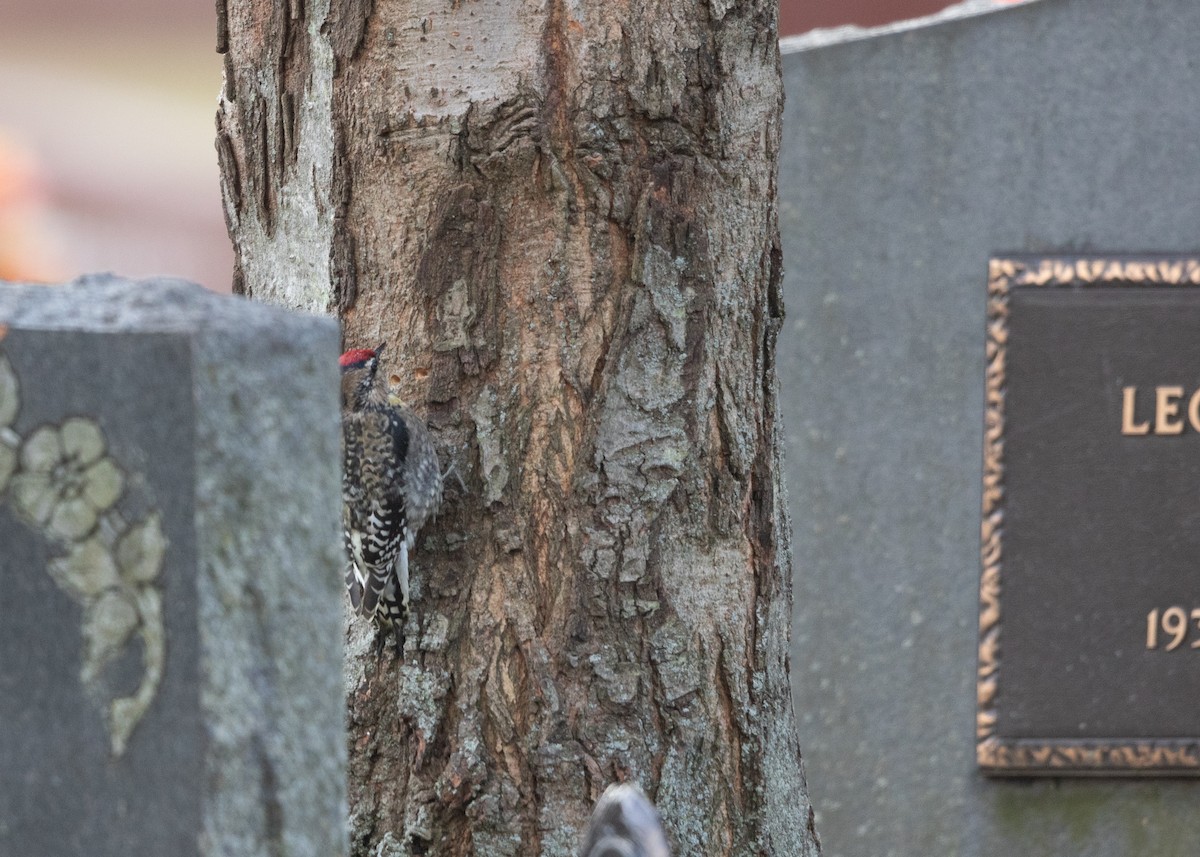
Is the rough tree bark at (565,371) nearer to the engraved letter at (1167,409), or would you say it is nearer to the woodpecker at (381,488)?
the woodpecker at (381,488)

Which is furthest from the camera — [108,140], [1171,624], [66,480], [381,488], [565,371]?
[108,140]

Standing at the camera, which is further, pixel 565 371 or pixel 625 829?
pixel 565 371

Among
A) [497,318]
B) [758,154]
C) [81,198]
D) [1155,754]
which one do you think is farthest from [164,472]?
[81,198]

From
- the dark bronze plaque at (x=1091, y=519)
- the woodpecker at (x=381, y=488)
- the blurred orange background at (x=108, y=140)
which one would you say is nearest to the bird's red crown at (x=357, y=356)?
the woodpecker at (x=381, y=488)

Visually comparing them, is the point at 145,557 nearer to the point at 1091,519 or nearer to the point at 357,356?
the point at 357,356

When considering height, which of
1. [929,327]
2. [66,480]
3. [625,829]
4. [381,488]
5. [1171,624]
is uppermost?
[929,327]

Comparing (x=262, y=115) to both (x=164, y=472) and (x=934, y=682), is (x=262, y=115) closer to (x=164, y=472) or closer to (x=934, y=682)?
(x=164, y=472)

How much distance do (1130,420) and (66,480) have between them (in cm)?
350

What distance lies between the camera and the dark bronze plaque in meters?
4.02

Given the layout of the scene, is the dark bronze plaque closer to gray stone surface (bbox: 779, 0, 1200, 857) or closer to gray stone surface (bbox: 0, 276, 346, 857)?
gray stone surface (bbox: 779, 0, 1200, 857)

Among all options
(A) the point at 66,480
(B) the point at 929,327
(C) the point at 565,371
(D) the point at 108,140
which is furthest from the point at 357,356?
(D) the point at 108,140

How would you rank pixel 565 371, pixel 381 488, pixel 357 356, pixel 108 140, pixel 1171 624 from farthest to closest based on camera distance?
pixel 108 140 → pixel 1171 624 → pixel 381 488 → pixel 357 356 → pixel 565 371

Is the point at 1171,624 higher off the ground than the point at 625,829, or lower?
lower

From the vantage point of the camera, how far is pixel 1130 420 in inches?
161
